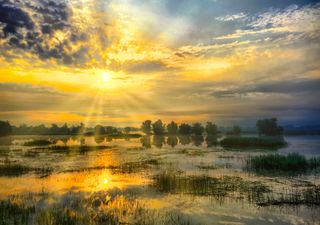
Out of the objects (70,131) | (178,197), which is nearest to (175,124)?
(70,131)

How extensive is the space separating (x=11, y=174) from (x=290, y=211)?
27271mm

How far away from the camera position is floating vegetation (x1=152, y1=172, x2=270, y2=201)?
69.4ft

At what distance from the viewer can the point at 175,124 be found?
179000 mm

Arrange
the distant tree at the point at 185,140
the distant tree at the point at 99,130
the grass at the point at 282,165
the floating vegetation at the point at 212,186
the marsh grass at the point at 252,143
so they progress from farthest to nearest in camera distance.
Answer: the distant tree at the point at 99,130
the distant tree at the point at 185,140
the marsh grass at the point at 252,143
the grass at the point at 282,165
the floating vegetation at the point at 212,186

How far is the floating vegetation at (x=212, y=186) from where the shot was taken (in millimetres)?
21156

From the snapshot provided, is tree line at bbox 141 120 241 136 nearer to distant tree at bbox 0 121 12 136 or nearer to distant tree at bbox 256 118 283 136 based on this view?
distant tree at bbox 256 118 283 136

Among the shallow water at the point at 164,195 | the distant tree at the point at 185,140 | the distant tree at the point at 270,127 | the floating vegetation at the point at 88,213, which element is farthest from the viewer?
the distant tree at the point at 270,127

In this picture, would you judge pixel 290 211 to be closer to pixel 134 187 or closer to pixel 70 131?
pixel 134 187

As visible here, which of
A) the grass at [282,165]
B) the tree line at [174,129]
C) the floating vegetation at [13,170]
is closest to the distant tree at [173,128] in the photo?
the tree line at [174,129]

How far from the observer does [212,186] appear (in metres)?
23.6

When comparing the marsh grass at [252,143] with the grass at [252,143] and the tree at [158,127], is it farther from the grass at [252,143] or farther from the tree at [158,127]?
the tree at [158,127]

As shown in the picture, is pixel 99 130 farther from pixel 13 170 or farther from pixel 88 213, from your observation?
Answer: pixel 88 213

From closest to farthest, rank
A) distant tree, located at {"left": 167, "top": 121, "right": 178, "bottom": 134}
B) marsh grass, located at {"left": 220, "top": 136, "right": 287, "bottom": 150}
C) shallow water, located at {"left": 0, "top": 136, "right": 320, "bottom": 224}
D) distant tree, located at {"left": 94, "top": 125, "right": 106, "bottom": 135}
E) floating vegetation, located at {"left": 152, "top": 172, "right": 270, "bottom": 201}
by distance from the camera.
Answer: shallow water, located at {"left": 0, "top": 136, "right": 320, "bottom": 224} → floating vegetation, located at {"left": 152, "top": 172, "right": 270, "bottom": 201} → marsh grass, located at {"left": 220, "top": 136, "right": 287, "bottom": 150} → distant tree, located at {"left": 167, "top": 121, "right": 178, "bottom": 134} → distant tree, located at {"left": 94, "top": 125, "right": 106, "bottom": 135}


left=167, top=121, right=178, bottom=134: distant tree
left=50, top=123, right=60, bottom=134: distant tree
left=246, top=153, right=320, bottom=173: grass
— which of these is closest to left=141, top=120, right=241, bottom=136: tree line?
left=167, top=121, right=178, bottom=134: distant tree
